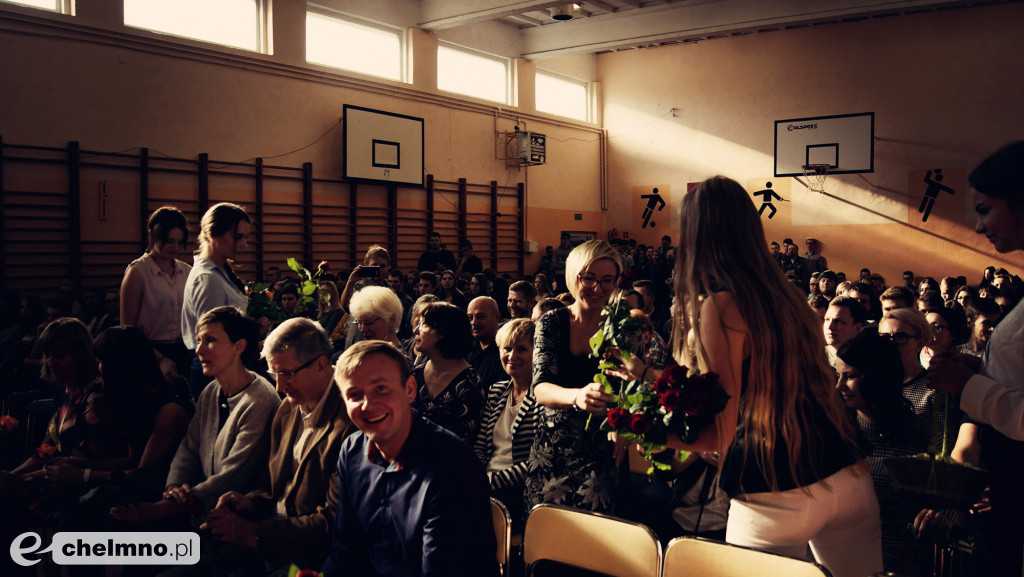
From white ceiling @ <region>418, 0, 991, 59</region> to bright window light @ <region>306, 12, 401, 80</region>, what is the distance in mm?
661

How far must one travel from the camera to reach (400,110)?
1055cm

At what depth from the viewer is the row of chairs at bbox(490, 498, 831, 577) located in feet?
5.63

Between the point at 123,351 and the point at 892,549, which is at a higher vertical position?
the point at 123,351

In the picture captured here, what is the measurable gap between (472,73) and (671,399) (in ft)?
36.7

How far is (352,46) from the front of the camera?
1009 centimetres

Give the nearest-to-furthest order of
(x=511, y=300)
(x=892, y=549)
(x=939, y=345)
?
(x=892, y=549) < (x=939, y=345) < (x=511, y=300)

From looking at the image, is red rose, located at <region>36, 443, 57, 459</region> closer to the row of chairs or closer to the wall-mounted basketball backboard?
the row of chairs

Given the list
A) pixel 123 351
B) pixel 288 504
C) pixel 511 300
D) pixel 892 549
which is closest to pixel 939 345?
pixel 892 549

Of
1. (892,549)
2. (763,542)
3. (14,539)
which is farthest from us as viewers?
(14,539)

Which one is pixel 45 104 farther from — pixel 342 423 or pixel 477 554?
pixel 477 554

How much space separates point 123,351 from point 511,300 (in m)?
2.73

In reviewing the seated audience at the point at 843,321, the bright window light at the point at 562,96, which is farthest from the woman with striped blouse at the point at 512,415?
the bright window light at the point at 562,96

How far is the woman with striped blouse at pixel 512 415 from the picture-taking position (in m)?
2.81

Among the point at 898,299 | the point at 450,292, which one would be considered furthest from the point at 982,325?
the point at 450,292
